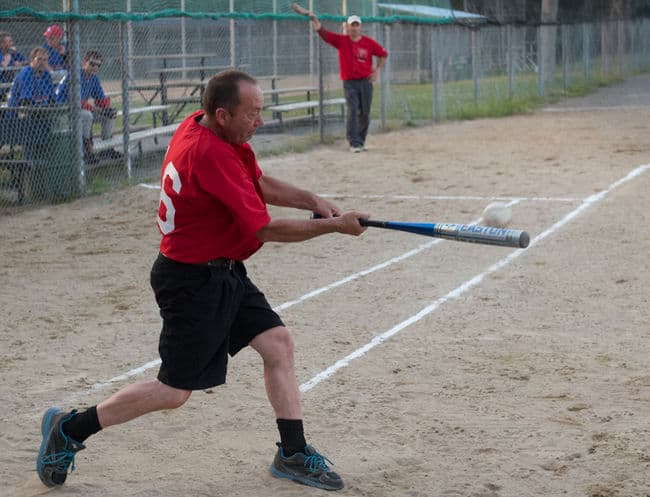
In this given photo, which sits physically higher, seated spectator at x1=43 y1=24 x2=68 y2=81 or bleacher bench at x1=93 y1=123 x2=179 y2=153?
seated spectator at x1=43 y1=24 x2=68 y2=81

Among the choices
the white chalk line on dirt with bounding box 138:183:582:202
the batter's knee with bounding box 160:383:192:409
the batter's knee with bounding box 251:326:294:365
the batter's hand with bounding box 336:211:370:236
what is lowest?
the batter's knee with bounding box 160:383:192:409

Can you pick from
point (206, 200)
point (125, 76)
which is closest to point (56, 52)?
point (125, 76)

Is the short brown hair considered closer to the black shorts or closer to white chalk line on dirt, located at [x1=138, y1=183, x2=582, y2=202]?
the black shorts

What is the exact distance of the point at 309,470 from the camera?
15.0 ft

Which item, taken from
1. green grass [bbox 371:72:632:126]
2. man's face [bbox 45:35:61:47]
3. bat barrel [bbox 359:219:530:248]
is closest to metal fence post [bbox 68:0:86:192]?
man's face [bbox 45:35:61:47]

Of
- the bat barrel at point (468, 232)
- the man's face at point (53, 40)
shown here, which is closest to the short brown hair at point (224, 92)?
the bat barrel at point (468, 232)

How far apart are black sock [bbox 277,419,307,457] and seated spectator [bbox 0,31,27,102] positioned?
931cm

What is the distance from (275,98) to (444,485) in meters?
14.9

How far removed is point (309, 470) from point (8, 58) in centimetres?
979

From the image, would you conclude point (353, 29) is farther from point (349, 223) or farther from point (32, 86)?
point (349, 223)

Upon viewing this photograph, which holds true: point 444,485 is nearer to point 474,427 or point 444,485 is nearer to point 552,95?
point 474,427

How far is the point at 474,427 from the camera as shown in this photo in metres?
5.28

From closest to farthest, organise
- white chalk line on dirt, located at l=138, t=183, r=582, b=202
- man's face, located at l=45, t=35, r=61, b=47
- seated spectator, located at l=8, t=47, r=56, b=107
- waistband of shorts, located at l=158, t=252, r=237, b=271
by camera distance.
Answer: waistband of shorts, located at l=158, t=252, r=237, b=271 → white chalk line on dirt, located at l=138, t=183, r=582, b=202 → seated spectator, located at l=8, t=47, r=56, b=107 → man's face, located at l=45, t=35, r=61, b=47

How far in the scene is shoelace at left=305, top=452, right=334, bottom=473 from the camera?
4590 millimetres
